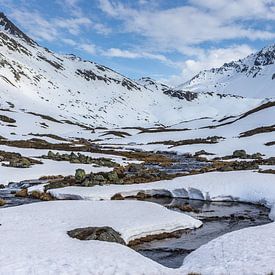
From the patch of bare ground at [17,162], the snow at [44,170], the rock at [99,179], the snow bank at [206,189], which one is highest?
the patch of bare ground at [17,162]

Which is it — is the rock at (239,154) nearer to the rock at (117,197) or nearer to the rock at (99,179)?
the rock at (99,179)

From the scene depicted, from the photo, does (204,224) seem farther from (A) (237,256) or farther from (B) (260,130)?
(B) (260,130)

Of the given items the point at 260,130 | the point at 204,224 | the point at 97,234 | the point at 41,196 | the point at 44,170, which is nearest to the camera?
the point at 97,234

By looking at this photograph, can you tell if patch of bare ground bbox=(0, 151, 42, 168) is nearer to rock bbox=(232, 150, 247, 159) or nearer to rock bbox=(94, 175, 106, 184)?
rock bbox=(94, 175, 106, 184)

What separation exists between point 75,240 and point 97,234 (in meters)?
1.14

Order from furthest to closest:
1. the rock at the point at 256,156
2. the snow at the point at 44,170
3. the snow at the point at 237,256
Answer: the rock at the point at 256,156, the snow at the point at 44,170, the snow at the point at 237,256

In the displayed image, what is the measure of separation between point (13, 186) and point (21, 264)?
24475 millimetres

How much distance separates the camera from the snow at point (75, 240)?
15.6 m

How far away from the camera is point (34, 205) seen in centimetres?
2752

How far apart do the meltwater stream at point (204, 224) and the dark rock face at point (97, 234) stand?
1255mm

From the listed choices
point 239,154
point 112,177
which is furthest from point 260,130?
point 112,177

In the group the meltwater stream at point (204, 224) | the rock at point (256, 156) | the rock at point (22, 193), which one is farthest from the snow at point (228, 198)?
the rock at point (256, 156)

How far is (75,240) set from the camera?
1928cm

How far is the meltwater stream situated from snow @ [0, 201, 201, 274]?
3.80 ft
